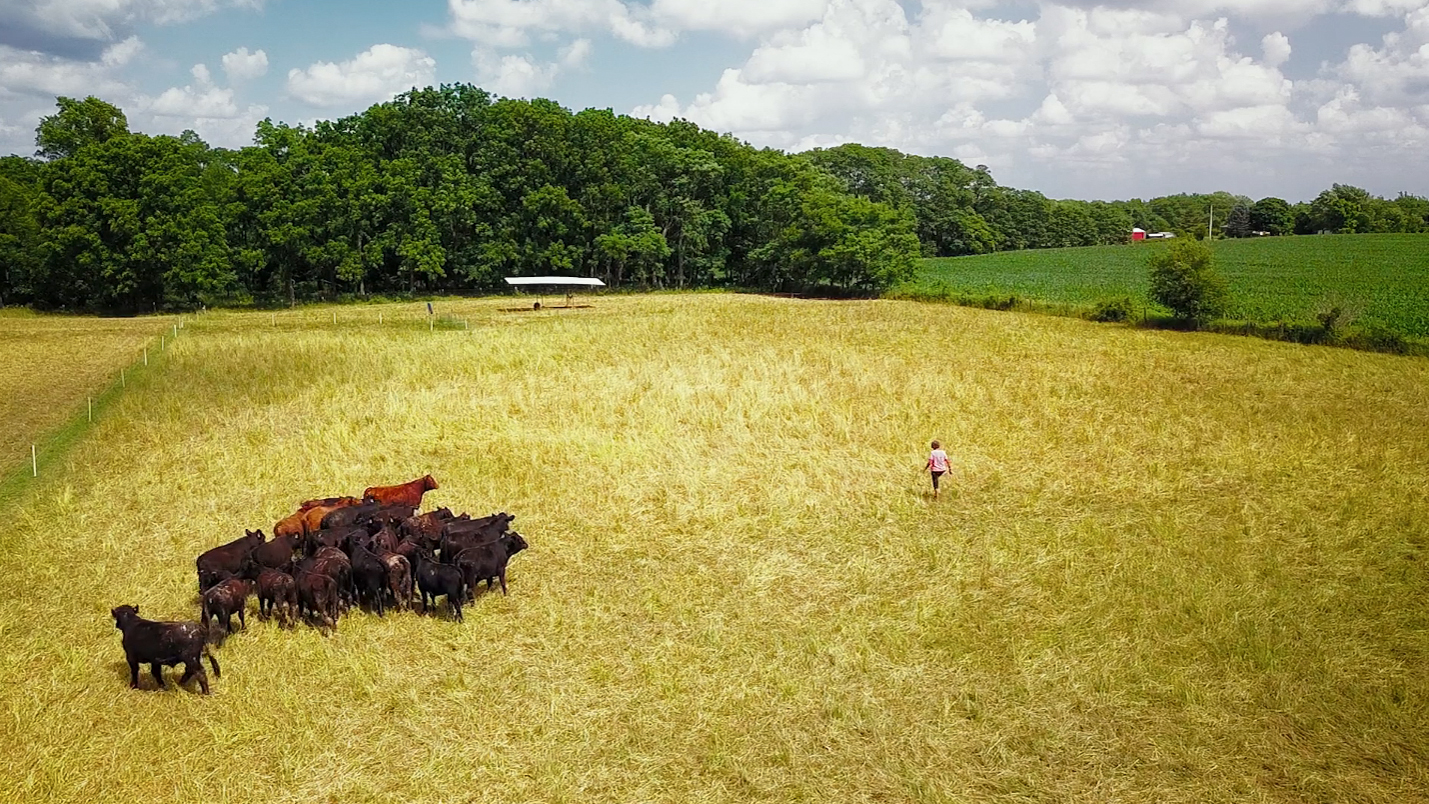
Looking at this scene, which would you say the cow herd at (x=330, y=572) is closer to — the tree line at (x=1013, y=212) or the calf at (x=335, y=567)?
the calf at (x=335, y=567)

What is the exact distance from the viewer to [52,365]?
98.0ft

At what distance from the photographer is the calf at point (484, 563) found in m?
11.2

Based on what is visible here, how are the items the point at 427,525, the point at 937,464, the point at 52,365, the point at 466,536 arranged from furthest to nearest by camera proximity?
1. the point at 52,365
2. the point at 937,464
3. the point at 427,525
4. the point at 466,536

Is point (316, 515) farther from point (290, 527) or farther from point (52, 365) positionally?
point (52, 365)

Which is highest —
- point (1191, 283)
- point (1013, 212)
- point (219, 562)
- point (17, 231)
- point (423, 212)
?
point (1013, 212)

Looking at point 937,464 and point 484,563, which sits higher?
point 937,464

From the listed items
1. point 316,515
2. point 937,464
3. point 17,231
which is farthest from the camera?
point 17,231

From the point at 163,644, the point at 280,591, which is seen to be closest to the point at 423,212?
the point at 280,591

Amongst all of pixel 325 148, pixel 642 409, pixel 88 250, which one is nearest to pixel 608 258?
pixel 325 148

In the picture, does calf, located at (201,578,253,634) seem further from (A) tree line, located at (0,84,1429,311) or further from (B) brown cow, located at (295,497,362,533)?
(A) tree line, located at (0,84,1429,311)

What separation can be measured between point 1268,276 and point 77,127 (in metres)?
77.5

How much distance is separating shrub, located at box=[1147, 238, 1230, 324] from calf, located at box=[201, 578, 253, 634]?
41717 millimetres

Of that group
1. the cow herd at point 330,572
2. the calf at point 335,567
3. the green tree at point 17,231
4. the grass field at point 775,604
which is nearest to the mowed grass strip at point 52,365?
the grass field at point 775,604

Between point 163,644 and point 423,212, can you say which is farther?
point 423,212
